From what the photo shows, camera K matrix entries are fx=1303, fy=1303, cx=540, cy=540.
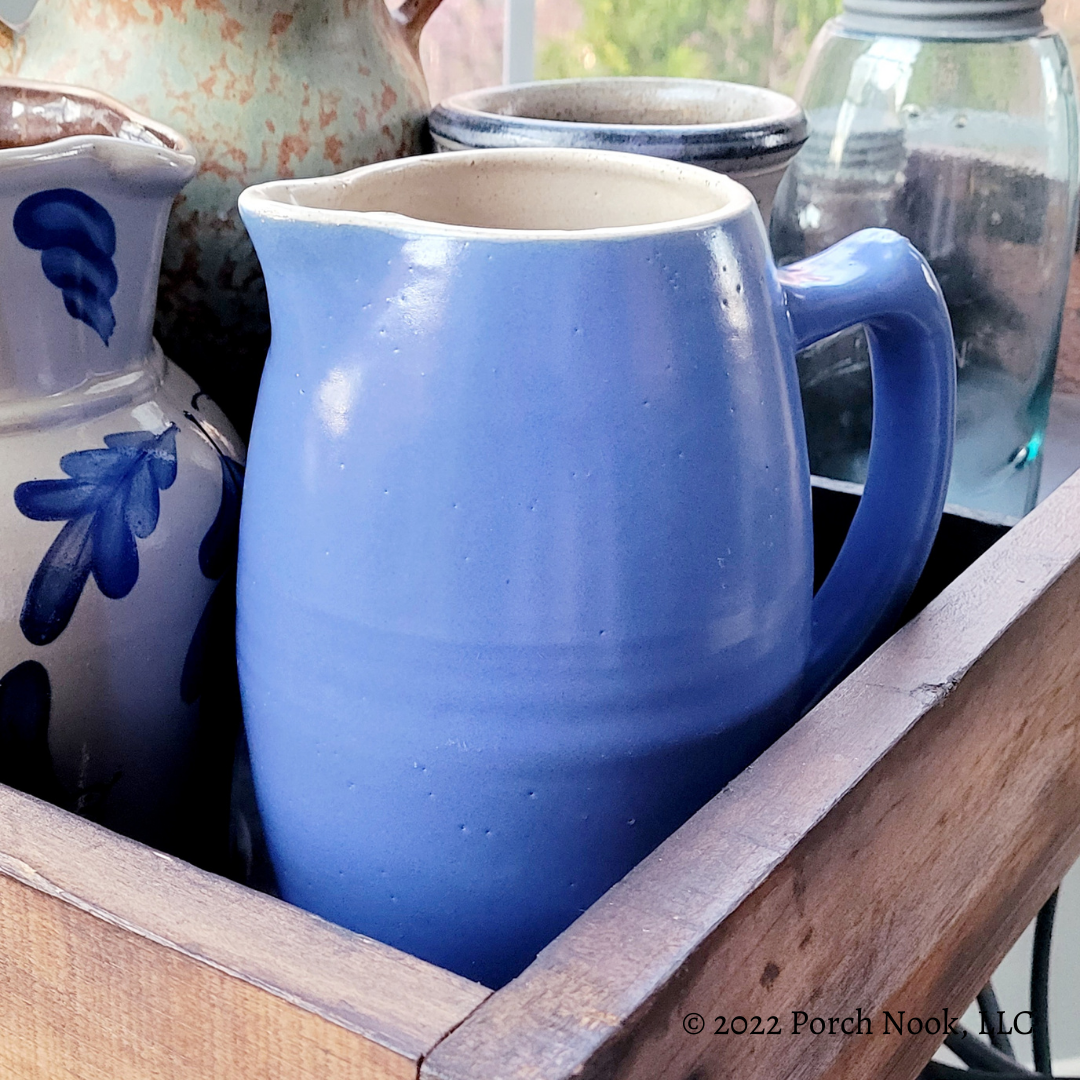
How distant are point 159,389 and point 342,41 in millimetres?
111

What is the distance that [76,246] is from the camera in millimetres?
289

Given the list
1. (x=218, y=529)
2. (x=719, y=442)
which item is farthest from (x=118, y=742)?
(x=719, y=442)

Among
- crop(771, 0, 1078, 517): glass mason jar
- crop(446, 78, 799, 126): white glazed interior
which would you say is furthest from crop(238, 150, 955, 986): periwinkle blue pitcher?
crop(771, 0, 1078, 517): glass mason jar

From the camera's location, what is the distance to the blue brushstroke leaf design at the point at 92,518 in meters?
0.29

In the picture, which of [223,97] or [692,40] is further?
[692,40]

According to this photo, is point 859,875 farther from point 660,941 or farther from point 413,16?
point 413,16

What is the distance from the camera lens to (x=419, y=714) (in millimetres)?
261

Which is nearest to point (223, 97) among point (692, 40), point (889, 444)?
point (889, 444)

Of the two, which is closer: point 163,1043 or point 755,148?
point 163,1043

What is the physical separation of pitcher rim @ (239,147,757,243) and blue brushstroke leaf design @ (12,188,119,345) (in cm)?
4

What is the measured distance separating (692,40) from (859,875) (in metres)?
1.08

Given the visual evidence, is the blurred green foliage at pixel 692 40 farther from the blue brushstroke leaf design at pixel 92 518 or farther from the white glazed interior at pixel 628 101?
the blue brushstroke leaf design at pixel 92 518

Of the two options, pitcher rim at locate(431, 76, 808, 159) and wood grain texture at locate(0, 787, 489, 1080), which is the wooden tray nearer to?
wood grain texture at locate(0, 787, 489, 1080)

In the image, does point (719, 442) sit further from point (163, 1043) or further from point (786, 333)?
point (163, 1043)
